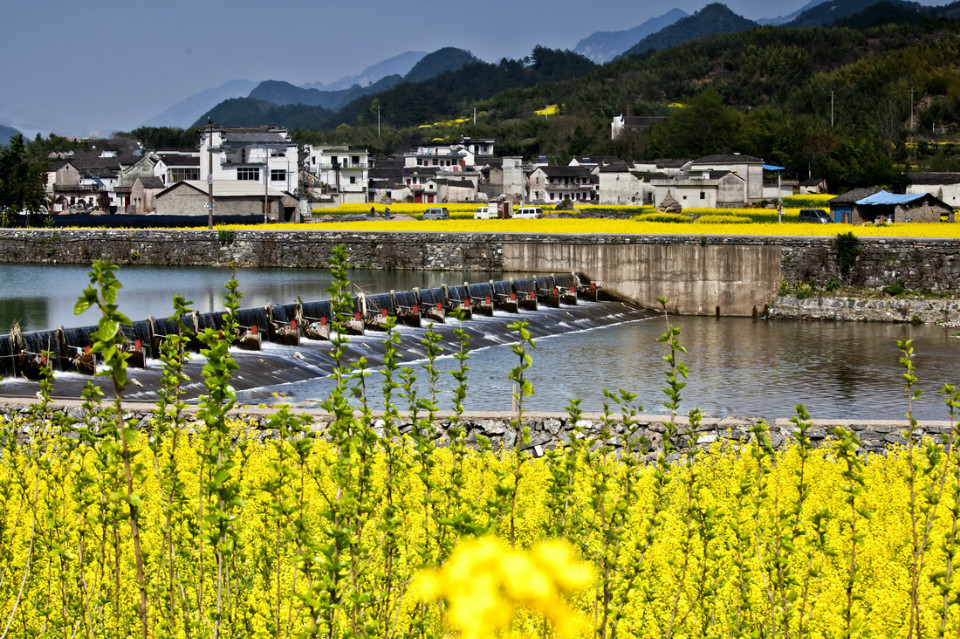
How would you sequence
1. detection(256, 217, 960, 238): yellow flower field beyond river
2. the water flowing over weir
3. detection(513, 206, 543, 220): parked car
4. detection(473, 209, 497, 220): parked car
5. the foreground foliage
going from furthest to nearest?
detection(513, 206, 543, 220): parked car < detection(473, 209, 497, 220): parked car < detection(256, 217, 960, 238): yellow flower field beyond river < the water flowing over weir < the foreground foliage

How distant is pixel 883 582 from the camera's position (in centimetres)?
896

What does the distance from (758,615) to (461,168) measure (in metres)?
97.3

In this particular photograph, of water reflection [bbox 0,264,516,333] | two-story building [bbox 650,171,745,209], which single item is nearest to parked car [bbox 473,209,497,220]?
two-story building [bbox 650,171,745,209]

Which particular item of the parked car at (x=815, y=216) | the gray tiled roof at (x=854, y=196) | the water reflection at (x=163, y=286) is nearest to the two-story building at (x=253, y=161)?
the water reflection at (x=163, y=286)

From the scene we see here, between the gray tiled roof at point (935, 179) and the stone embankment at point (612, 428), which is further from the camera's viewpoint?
the gray tiled roof at point (935, 179)

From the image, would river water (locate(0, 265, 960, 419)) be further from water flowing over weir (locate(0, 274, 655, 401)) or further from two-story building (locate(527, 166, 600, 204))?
two-story building (locate(527, 166, 600, 204))

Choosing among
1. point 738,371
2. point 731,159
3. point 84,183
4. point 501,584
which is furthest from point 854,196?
point 84,183

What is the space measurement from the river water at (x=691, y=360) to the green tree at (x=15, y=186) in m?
22.8

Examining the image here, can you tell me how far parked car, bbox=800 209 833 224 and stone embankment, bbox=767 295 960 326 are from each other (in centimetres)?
1971

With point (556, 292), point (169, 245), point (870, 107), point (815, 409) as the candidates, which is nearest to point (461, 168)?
point (870, 107)

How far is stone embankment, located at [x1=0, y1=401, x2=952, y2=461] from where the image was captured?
47.2 ft

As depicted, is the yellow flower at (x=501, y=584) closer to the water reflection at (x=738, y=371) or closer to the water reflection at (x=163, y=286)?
the water reflection at (x=738, y=371)

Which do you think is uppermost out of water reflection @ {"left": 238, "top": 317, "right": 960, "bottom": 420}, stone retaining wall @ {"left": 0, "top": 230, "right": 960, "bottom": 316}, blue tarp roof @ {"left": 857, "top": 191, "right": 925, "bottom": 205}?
blue tarp roof @ {"left": 857, "top": 191, "right": 925, "bottom": 205}

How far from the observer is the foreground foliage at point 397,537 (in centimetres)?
620
